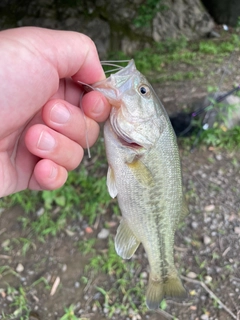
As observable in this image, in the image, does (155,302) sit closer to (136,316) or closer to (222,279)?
(136,316)

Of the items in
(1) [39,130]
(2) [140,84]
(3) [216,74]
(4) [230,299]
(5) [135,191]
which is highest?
(2) [140,84]

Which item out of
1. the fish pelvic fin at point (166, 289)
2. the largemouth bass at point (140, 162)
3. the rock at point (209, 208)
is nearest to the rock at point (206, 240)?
the rock at point (209, 208)

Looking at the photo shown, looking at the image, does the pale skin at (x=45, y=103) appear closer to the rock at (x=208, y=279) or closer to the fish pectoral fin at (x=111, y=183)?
the fish pectoral fin at (x=111, y=183)

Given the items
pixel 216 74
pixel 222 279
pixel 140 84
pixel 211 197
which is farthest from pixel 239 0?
pixel 140 84

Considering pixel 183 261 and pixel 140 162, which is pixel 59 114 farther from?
pixel 183 261

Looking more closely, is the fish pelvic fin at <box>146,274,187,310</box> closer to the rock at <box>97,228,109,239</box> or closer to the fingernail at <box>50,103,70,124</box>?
the fingernail at <box>50,103,70,124</box>

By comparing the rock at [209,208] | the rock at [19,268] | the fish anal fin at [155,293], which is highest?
the fish anal fin at [155,293]

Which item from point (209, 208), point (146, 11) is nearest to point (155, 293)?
point (209, 208)
